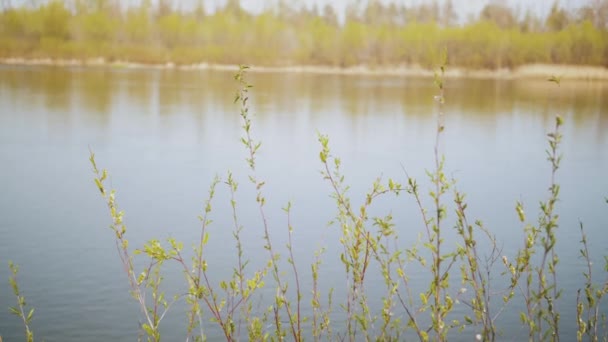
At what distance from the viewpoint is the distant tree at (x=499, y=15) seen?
7669 centimetres

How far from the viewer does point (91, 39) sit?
226 ft

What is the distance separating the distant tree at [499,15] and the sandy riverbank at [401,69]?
59.2 feet

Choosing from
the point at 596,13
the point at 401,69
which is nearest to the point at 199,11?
the point at 401,69

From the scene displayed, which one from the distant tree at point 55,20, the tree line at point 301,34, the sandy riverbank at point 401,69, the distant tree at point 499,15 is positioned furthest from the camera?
the distant tree at point 499,15

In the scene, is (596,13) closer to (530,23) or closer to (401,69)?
(530,23)

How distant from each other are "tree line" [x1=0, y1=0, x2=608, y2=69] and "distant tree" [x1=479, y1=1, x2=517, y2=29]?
0.36 feet

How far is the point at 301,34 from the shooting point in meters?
75.1

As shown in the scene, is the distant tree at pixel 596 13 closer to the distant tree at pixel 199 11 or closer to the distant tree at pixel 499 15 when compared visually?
the distant tree at pixel 499 15

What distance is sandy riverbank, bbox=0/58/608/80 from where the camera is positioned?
53.2 m

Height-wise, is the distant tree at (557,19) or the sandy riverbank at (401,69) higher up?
the distant tree at (557,19)

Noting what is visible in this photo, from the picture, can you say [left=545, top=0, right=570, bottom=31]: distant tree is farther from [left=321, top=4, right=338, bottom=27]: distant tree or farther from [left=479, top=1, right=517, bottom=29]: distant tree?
[left=321, top=4, right=338, bottom=27]: distant tree

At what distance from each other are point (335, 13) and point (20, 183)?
7820 cm

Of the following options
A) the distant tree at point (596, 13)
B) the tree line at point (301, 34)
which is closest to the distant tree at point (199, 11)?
the tree line at point (301, 34)

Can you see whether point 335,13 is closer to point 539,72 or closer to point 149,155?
point 539,72
